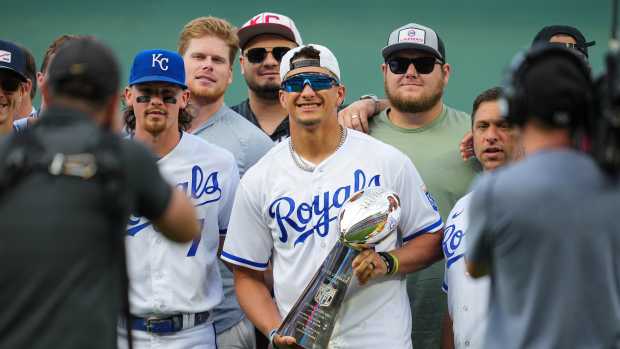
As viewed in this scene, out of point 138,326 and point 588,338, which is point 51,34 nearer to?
point 138,326

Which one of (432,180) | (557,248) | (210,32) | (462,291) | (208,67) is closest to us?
(557,248)

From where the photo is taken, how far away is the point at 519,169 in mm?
3061

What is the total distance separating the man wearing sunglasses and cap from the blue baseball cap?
0.78 meters

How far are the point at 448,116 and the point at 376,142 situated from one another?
3.04 ft

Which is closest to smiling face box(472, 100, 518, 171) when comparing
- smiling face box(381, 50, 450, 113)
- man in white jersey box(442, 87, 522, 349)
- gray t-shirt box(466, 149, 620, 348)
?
man in white jersey box(442, 87, 522, 349)

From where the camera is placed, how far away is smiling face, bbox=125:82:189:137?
4.93 m

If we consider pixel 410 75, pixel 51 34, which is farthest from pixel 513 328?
pixel 51 34

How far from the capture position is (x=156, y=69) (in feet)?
16.3

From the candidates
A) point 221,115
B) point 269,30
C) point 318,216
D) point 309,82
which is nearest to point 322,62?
point 309,82

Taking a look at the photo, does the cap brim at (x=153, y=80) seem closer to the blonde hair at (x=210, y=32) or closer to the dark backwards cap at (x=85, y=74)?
the blonde hair at (x=210, y=32)

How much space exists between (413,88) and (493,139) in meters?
0.72

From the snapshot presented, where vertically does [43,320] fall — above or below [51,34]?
below

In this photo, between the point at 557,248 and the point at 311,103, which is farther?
the point at 311,103

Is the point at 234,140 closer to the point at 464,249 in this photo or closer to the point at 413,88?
the point at 413,88
